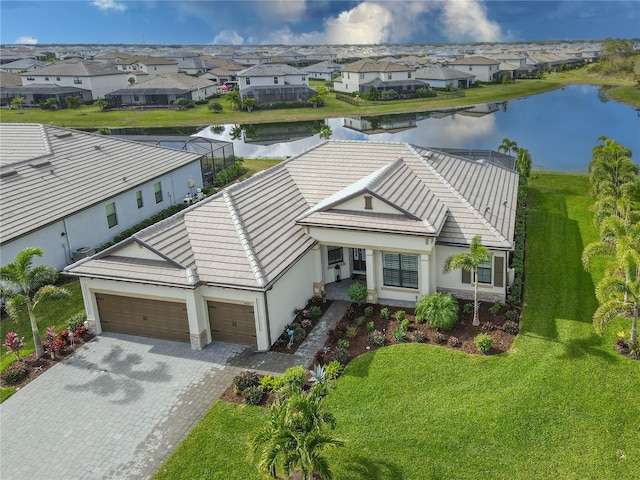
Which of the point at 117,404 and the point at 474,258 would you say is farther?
the point at 474,258

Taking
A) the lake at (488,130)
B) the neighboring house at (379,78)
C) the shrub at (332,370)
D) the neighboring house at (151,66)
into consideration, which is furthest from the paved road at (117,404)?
the neighboring house at (151,66)

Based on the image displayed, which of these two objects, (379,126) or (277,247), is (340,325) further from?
(379,126)

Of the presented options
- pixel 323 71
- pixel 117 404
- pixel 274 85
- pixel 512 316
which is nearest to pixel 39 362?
pixel 117 404

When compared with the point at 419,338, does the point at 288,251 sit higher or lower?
higher

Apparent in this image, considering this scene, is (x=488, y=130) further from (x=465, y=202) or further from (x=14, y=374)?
(x=14, y=374)

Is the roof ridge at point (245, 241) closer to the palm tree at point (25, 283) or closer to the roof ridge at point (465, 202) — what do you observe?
the palm tree at point (25, 283)

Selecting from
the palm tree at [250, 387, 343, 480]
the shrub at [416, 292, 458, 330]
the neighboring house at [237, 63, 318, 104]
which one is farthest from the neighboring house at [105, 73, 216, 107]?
the palm tree at [250, 387, 343, 480]

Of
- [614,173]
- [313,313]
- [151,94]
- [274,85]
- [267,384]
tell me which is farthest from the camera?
[274,85]
